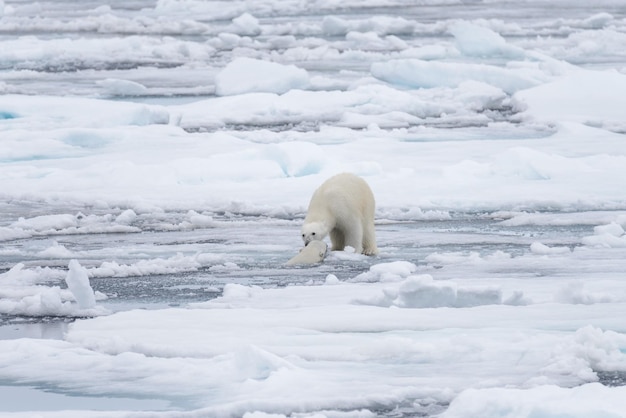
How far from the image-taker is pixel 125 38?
22.4 metres

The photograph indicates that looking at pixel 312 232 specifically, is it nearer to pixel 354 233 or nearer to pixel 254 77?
pixel 354 233

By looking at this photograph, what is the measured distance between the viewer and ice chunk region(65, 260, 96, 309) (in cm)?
516

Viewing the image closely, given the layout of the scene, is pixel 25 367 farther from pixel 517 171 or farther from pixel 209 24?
pixel 209 24

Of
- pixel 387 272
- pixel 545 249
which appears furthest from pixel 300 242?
pixel 545 249

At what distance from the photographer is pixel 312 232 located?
6543mm

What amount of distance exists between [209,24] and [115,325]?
22.1 meters

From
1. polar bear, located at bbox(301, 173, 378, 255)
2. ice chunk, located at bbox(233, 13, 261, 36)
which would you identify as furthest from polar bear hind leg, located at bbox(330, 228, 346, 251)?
ice chunk, located at bbox(233, 13, 261, 36)

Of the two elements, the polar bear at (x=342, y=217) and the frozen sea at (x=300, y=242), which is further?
the polar bear at (x=342, y=217)

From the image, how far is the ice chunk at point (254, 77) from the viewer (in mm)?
15188

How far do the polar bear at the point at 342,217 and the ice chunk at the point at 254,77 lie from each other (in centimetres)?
836

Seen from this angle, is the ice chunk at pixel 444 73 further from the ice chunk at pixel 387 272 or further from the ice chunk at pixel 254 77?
the ice chunk at pixel 387 272

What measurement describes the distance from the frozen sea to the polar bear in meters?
0.12

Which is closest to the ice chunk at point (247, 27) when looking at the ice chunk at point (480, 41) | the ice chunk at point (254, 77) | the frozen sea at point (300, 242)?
the frozen sea at point (300, 242)

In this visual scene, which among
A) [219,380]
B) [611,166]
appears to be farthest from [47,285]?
[611,166]
